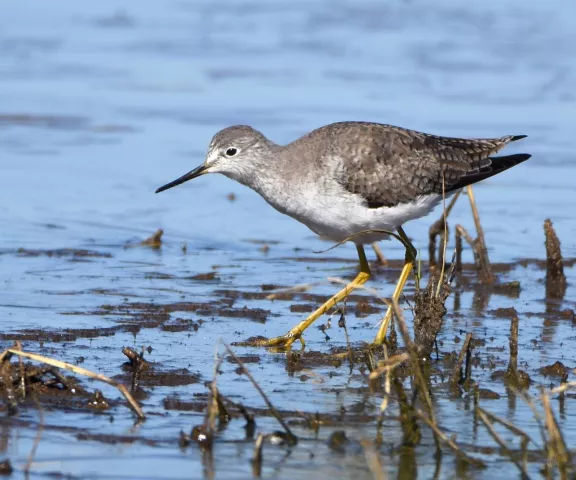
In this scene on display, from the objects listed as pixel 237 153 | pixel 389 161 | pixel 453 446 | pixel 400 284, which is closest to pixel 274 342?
pixel 400 284

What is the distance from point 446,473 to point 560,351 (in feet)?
8.62

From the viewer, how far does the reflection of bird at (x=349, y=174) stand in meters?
8.38

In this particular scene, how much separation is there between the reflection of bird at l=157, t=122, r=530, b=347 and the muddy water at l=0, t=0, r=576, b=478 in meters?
0.74

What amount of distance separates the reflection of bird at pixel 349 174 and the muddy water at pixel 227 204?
741 millimetres

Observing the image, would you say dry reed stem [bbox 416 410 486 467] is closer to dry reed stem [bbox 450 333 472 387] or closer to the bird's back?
dry reed stem [bbox 450 333 472 387]

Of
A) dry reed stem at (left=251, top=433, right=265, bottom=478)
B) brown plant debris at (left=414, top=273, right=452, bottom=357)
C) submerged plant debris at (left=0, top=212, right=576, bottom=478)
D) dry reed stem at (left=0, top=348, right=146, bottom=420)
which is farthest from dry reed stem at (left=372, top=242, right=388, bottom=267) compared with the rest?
dry reed stem at (left=251, top=433, right=265, bottom=478)

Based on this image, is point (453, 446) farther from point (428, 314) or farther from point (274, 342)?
point (274, 342)

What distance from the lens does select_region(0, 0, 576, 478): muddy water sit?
6023 millimetres

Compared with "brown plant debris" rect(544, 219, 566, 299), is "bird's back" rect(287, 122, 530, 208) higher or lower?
higher

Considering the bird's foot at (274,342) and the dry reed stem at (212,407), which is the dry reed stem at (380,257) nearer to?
the bird's foot at (274,342)

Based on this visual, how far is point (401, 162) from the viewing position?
8.83 m

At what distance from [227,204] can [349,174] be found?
390cm

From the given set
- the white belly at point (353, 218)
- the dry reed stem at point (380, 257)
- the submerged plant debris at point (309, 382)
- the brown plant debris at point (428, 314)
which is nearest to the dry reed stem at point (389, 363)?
the submerged plant debris at point (309, 382)

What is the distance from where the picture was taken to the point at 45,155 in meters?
13.5
